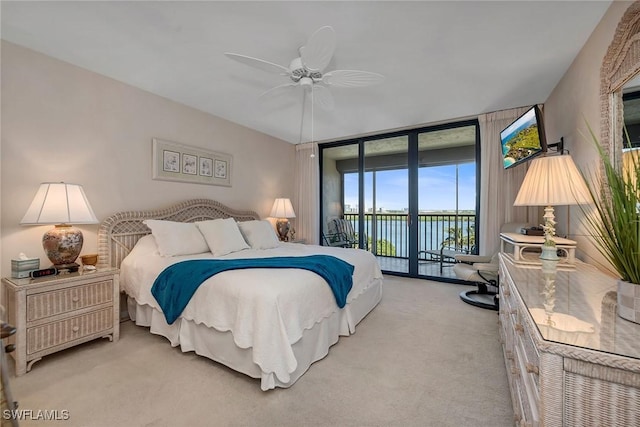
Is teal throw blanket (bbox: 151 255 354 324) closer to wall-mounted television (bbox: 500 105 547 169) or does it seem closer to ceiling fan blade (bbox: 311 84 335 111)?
ceiling fan blade (bbox: 311 84 335 111)

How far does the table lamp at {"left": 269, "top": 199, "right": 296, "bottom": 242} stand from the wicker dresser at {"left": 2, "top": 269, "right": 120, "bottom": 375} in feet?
8.14

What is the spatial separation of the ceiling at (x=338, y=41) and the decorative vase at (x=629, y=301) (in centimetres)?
183

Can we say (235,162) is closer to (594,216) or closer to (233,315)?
(233,315)

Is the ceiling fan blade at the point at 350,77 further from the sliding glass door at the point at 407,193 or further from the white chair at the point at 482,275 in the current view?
the sliding glass door at the point at 407,193

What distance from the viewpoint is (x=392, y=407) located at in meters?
1.60

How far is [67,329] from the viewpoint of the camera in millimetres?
2111

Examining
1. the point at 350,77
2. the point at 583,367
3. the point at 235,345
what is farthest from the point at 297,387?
the point at 350,77

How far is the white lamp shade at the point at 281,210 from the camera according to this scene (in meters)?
4.55

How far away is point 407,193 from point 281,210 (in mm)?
2119

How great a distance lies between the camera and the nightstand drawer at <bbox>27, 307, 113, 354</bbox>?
1957mm

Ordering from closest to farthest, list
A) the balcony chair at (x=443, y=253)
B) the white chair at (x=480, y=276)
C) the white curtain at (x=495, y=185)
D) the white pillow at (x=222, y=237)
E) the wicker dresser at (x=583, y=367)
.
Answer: the wicker dresser at (x=583, y=367)
the white pillow at (x=222, y=237)
the white chair at (x=480, y=276)
the white curtain at (x=495, y=185)
the balcony chair at (x=443, y=253)

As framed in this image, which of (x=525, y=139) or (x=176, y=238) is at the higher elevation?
(x=525, y=139)

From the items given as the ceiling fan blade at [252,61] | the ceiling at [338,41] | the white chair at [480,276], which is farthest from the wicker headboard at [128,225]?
the white chair at [480,276]

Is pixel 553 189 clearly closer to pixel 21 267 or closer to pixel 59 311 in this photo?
pixel 59 311
